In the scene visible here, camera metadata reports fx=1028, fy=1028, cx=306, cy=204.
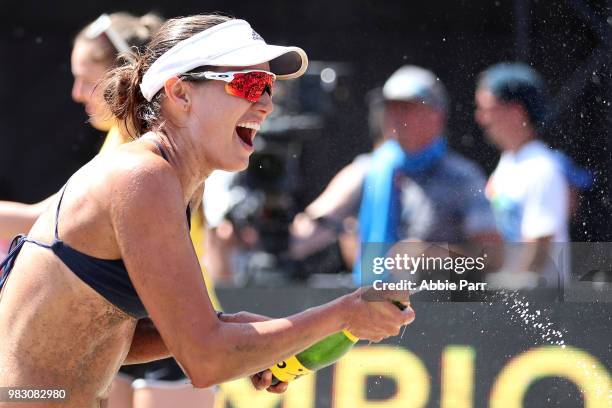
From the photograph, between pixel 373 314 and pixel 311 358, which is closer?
pixel 373 314

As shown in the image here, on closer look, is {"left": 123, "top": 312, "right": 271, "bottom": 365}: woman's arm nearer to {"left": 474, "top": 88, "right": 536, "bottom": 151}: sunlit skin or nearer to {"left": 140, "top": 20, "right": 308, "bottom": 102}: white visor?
{"left": 140, "top": 20, "right": 308, "bottom": 102}: white visor

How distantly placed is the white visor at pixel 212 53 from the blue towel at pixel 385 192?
172 centimetres

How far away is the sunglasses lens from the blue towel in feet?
5.55

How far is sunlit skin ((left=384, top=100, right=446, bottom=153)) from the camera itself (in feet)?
12.5

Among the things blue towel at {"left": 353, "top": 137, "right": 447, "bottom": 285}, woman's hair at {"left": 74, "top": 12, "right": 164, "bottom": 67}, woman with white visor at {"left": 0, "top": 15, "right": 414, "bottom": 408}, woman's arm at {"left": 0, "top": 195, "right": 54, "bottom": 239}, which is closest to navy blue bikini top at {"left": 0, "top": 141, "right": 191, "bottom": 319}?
woman with white visor at {"left": 0, "top": 15, "right": 414, "bottom": 408}

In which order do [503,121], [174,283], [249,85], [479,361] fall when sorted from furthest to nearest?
[503,121] → [479,361] → [249,85] → [174,283]

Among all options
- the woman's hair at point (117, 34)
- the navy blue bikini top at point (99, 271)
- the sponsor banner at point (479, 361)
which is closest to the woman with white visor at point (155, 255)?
the navy blue bikini top at point (99, 271)

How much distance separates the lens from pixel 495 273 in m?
3.37

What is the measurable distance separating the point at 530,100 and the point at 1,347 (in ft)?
7.49

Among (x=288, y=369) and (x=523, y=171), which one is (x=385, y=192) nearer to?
(x=523, y=171)

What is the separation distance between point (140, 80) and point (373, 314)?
719 mm

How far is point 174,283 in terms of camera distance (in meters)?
1.89

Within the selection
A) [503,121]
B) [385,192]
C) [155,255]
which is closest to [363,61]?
[385,192]

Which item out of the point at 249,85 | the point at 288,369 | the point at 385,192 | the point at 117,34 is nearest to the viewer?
the point at 249,85
